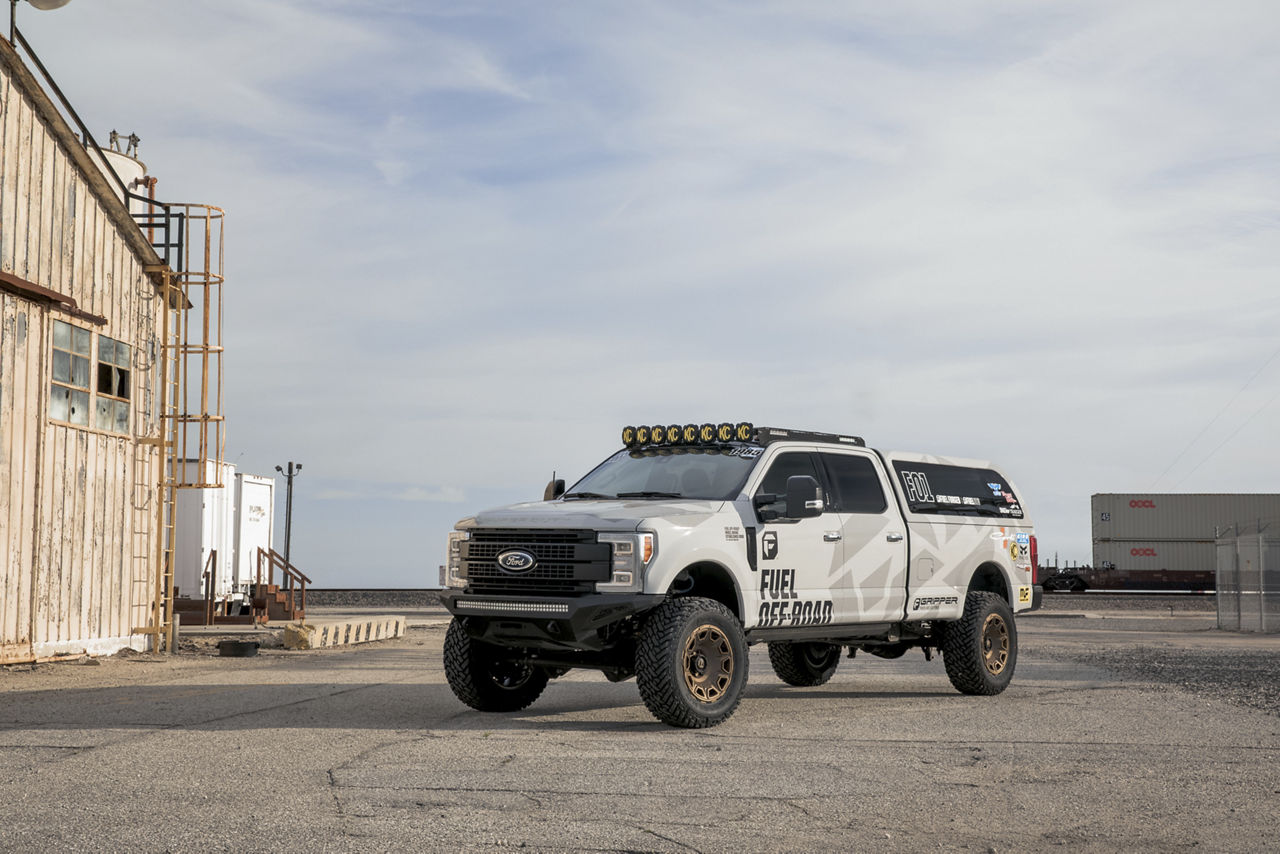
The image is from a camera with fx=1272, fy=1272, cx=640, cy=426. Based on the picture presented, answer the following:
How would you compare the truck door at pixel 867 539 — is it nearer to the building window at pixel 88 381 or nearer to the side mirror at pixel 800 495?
the side mirror at pixel 800 495

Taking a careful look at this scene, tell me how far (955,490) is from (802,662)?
250cm

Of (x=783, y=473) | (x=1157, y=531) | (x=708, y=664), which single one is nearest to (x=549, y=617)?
(x=708, y=664)

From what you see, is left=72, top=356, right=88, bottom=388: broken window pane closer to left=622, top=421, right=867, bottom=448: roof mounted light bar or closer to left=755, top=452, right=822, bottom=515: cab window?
left=622, top=421, right=867, bottom=448: roof mounted light bar

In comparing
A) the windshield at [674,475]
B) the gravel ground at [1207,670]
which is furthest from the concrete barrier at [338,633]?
the gravel ground at [1207,670]

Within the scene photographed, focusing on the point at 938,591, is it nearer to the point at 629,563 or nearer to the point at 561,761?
the point at 629,563

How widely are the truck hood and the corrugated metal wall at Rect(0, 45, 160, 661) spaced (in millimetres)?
7723

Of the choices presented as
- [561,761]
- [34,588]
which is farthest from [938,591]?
[34,588]

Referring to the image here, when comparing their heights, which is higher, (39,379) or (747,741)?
(39,379)

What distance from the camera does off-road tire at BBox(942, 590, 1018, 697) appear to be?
12.3 meters

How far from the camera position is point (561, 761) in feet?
25.9

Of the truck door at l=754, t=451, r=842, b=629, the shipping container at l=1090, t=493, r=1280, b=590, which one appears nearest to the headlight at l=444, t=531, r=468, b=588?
the truck door at l=754, t=451, r=842, b=629

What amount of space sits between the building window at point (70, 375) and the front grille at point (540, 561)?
27.7 ft

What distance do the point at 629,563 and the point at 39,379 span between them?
387 inches

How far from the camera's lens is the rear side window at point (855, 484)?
452 inches
